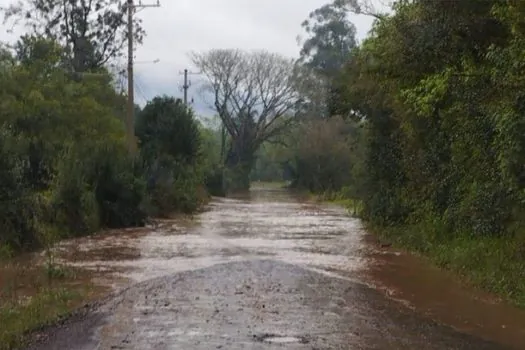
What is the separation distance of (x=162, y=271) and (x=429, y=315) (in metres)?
5.93

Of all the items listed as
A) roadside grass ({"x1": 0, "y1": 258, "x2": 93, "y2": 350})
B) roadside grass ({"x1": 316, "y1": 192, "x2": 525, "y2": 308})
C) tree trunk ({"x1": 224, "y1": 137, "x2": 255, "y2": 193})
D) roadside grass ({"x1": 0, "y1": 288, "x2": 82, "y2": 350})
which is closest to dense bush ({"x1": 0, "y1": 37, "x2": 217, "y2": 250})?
roadside grass ({"x1": 0, "y1": 258, "x2": 93, "y2": 350})

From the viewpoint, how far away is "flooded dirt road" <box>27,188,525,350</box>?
9.12 metres

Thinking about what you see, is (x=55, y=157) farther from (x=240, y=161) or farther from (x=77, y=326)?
(x=240, y=161)

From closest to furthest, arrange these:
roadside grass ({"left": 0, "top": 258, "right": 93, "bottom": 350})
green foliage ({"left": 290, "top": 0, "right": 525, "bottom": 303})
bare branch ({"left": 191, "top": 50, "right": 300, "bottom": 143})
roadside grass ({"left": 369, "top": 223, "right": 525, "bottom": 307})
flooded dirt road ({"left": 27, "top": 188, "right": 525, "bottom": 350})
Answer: flooded dirt road ({"left": 27, "top": 188, "right": 525, "bottom": 350}) < roadside grass ({"left": 0, "top": 258, "right": 93, "bottom": 350}) < roadside grass ({"left": 369, "top": 223, "right": 525, "bottom": 307}) < green foliage ({"left": 290, "top": 0, "right": 525, "bottom": 303}) < bare branch ({"left": 191, "top": 50, "right": 300, "bottom": 143})

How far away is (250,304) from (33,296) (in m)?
3.49

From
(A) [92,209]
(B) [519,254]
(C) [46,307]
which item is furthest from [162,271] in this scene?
(A) [92,209]

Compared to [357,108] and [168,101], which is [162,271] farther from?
[168,101]

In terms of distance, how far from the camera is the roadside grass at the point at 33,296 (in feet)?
31.2

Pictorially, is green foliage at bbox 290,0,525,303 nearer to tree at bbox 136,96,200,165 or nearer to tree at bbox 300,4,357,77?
tree at bbox 136,96,200,165

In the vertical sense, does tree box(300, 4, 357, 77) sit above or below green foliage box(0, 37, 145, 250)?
above

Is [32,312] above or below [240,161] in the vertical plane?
below

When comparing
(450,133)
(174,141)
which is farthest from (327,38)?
(450,133)

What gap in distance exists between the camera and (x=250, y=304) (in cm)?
Answer: 1134

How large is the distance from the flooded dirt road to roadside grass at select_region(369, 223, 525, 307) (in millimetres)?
613
